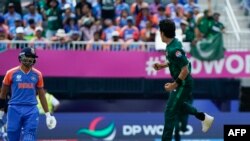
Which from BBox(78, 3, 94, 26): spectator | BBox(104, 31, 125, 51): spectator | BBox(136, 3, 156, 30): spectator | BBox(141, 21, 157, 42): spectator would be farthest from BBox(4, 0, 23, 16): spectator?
BBox(141, 21, 157, 42): spectator

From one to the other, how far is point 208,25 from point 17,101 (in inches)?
392

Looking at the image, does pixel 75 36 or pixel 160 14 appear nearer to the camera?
pixel 75 36

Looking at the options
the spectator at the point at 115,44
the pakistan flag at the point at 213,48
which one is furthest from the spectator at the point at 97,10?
the pakistan flag at the point at 213,48

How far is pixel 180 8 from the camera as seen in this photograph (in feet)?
79.2

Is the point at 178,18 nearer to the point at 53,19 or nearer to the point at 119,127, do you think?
the point at 53,19

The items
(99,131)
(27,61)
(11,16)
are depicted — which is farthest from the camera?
(11,16)

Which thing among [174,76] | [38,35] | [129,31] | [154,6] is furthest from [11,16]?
[174,76]

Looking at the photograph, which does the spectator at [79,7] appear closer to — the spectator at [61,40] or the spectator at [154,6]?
the spectator at [61,40]

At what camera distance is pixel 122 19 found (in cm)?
2370

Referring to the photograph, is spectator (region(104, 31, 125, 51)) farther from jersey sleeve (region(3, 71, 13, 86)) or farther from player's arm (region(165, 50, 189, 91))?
player's arm (region(165, 50, 189, 91))

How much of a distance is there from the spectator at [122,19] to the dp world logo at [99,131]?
3.68 m

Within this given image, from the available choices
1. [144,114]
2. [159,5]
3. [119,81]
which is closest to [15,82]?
[144,114]

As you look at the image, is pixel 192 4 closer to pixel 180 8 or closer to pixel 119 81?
pixel 180 8

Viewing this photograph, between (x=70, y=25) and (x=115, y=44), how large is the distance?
1.57 m
